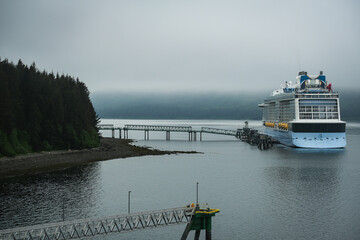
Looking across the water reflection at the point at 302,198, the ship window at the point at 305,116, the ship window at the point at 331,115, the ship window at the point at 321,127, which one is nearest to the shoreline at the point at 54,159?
the water reflection at the point at 302,198

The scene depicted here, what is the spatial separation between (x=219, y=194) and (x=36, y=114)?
46.8m

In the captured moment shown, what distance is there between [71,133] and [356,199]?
65.0 metres

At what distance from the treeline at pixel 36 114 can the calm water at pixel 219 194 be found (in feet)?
42.3

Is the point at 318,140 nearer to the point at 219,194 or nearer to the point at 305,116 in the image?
the point at 305,116

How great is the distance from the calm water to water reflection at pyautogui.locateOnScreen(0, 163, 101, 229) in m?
0.10

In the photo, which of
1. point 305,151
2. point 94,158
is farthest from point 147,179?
point 305,151

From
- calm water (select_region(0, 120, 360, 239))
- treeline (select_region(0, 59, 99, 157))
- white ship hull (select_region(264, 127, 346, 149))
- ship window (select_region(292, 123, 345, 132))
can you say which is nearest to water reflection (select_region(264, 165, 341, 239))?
calm water (select_region(0, 120, 360, 239))

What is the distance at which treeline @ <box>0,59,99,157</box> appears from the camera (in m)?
75.3

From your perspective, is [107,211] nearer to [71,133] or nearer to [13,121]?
[13,121]

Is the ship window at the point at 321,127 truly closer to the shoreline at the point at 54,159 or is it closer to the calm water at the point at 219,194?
the calm water at the point at 219,194

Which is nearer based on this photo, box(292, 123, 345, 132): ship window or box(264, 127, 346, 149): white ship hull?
box(264, 127, 346, 149): white ship hull

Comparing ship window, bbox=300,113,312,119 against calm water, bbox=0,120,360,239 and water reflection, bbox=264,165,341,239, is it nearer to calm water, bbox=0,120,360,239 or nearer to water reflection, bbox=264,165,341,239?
calm water, bbox=0,120,360,239

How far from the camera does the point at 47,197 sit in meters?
50.5

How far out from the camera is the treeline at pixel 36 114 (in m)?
75.3
